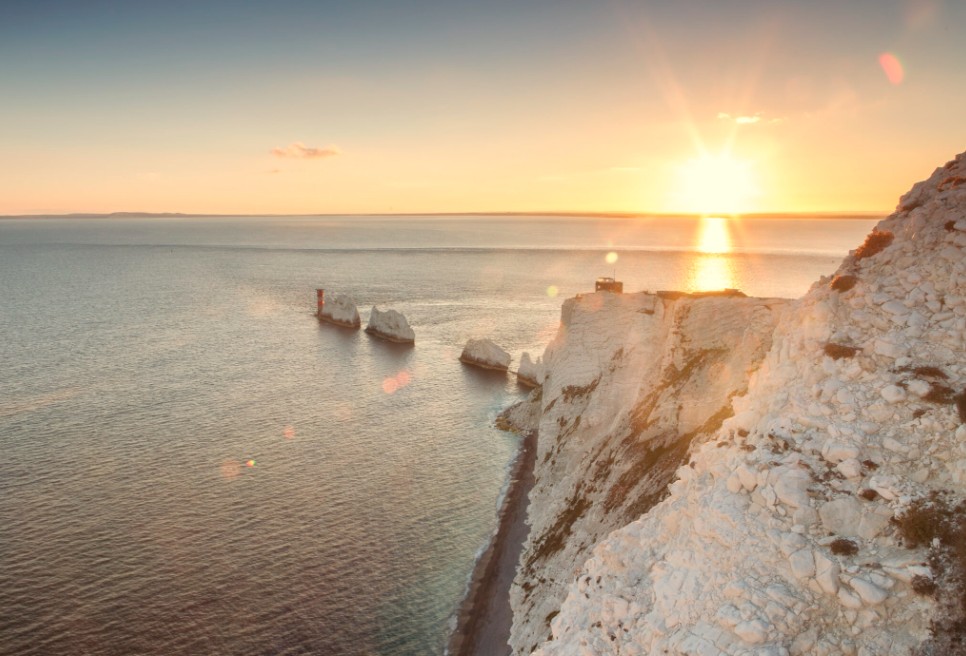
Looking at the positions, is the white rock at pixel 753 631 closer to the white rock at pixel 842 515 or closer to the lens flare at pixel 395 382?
the white rock at pixel 842 515

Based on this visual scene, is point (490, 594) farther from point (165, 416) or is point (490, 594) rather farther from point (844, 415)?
point (165, 416)

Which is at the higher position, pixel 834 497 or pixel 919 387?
pixel 919 387

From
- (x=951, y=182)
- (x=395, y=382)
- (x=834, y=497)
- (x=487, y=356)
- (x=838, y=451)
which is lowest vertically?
(x=395, y=382)

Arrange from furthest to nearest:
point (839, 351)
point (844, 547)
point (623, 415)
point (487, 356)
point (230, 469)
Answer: point (487, 356)
point (230, 469)
point (623, 415)
point (839, 351)
point (844, 547)

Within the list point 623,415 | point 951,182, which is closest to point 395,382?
point 623,415

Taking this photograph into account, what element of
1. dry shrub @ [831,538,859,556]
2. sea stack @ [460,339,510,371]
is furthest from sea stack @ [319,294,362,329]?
dry shrub @ [831,538,859,556]

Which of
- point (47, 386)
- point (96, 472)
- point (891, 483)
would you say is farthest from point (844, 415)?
point (47, 386)

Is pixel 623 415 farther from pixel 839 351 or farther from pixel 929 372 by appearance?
pixel 929 372
